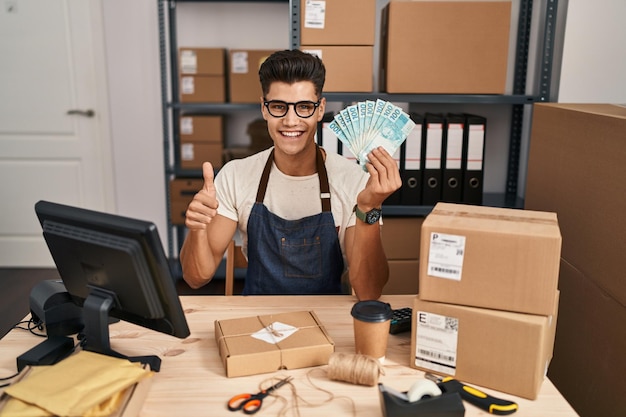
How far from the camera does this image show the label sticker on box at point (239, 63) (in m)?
3.22

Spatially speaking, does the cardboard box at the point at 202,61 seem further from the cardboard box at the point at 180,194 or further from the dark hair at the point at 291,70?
the dark hair at the point at 291,70

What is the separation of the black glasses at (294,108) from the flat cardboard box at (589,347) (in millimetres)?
873

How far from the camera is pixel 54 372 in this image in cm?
103

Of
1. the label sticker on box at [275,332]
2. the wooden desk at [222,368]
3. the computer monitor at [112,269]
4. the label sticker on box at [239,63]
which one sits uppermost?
the label sticker on box at [239,63]

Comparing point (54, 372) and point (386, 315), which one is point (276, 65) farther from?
point (54, 372)

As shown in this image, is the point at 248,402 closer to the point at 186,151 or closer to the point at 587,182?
the point at 587,182

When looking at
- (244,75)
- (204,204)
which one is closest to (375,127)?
(204,204)

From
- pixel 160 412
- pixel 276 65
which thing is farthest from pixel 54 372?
pixel 276 65

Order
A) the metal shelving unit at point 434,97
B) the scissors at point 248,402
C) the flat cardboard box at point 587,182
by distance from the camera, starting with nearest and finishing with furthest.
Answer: the scissors at point 248,402 < the flat cardboard box at point 587,182 < the metal shelving unit at point 434,97

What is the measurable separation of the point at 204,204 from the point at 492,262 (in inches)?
28.3

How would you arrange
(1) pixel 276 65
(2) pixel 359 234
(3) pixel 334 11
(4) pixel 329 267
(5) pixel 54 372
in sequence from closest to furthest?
1. (5) pixel 54 372
2. (2) pixel 359 234
3. (1) pixel 276 65
4. (4) pixel 329 267
5. (3) pixel 334 11

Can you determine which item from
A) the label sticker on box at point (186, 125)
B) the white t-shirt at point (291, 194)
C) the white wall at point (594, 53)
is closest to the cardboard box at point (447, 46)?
the white wall at point (594, 53)

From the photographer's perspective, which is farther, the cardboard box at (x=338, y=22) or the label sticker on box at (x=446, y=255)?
the cardboard box at (x=338, y=22)

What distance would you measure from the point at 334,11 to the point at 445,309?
1.64 m
